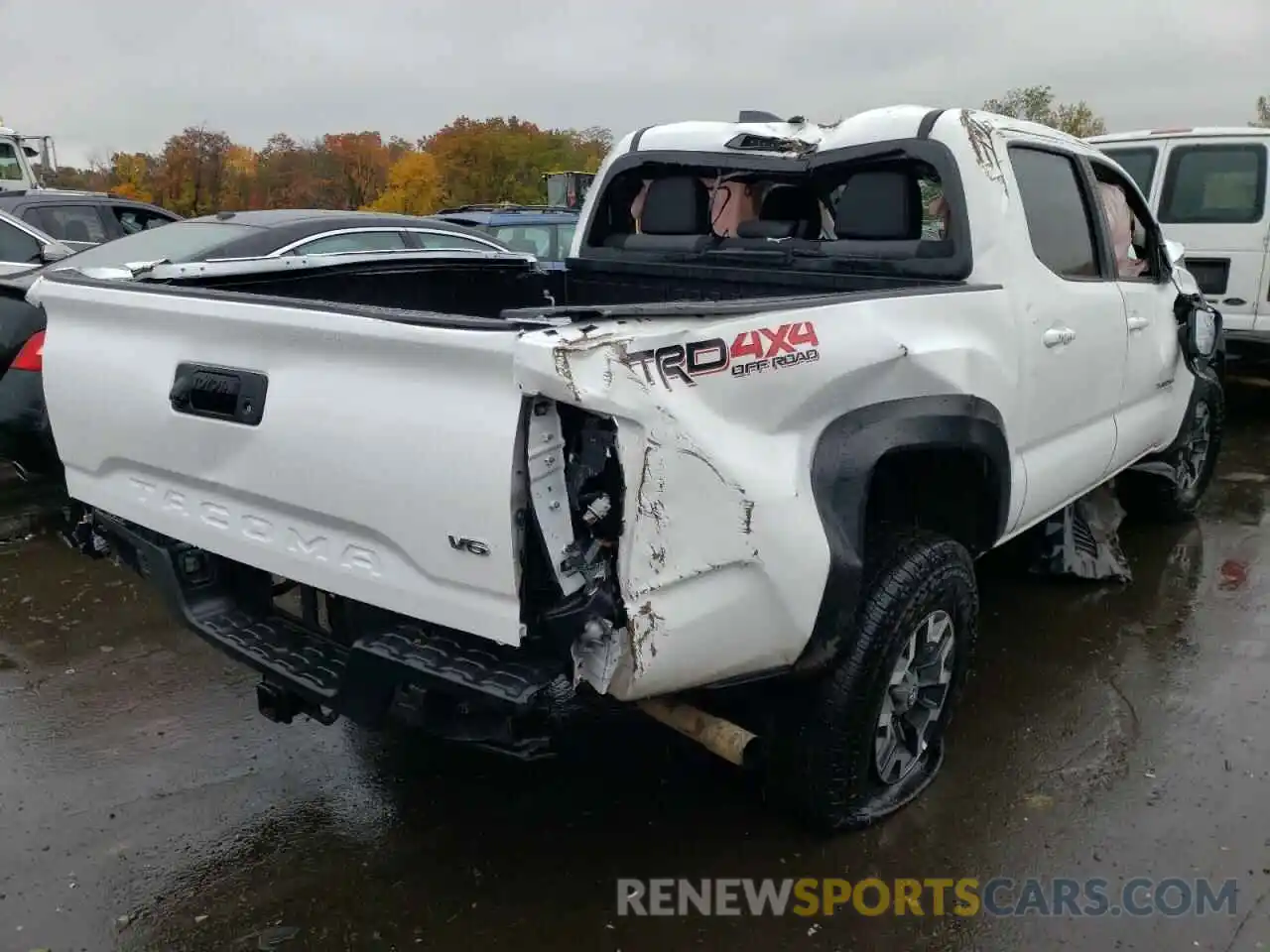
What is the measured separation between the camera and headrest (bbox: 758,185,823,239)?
4.32 metres

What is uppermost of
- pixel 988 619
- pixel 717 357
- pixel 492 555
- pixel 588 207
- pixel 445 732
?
pixel 588 207

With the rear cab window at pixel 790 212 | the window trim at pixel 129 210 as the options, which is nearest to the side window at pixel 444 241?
the rear cab window at pixel 790 212

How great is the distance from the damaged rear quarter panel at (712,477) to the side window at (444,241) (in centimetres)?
514

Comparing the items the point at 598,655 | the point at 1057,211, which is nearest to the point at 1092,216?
the point at 1057,211

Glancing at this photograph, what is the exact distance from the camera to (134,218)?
34.0ft

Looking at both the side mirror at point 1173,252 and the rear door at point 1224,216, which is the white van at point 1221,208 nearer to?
the rear door at point 1224,216

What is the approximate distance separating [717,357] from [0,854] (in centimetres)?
243

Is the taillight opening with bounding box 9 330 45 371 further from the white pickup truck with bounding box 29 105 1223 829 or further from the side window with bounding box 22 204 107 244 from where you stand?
the side window with bounding box 22 204 107 244

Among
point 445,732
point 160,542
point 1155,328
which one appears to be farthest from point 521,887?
point 1155,328

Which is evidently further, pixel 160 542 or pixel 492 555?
pixel 160 542

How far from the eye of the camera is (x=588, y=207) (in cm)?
454

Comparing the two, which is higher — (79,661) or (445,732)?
(445,732)

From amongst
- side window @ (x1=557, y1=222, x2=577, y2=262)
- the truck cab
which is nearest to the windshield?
side window @ (x1=557, y1=222, x2=577, y2=262)

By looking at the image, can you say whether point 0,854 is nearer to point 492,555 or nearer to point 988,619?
point 492,555
